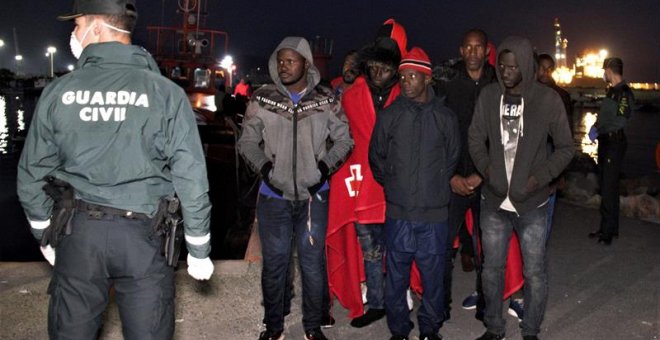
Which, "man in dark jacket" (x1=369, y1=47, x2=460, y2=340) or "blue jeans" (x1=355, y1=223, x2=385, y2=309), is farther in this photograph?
"blue jeans" (x1=355, y1=223, x2=385, y2=309)

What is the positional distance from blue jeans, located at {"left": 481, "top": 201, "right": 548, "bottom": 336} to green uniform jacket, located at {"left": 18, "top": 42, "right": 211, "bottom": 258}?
216cm

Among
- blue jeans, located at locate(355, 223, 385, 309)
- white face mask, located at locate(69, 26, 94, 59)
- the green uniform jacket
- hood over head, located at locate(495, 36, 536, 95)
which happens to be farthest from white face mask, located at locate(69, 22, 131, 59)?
blue jeans, located at locate(355, 223, 385, 309)

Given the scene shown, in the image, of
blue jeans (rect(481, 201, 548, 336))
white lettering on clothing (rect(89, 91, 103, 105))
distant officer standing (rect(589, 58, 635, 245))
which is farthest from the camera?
distant officer standing (rect(589, 58, 635, 245))

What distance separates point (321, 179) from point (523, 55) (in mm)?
1518

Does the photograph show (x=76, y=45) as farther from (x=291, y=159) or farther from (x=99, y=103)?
(x=291, y=159)

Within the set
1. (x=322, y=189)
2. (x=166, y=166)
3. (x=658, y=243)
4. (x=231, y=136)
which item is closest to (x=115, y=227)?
(x=166, y=166)

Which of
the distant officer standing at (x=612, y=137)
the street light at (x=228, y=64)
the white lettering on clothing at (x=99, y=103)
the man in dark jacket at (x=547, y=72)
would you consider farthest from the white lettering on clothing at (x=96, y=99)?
the street light at (x=228, y=64)

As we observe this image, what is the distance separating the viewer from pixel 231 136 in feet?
44.9

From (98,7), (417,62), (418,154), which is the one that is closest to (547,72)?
(417,62)

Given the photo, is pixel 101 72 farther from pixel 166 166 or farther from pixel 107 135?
pixel 166 166

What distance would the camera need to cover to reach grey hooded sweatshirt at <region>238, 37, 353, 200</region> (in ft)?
14.2

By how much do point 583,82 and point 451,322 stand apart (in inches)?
7065

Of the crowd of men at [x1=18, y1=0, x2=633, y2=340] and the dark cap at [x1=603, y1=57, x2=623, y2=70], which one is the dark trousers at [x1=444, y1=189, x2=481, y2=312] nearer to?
the crowd of men at [x1=18, y1=0, x2=633, y2=340]

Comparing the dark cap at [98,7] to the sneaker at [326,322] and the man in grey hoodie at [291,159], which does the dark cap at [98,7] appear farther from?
the sneaker at [326,322]
